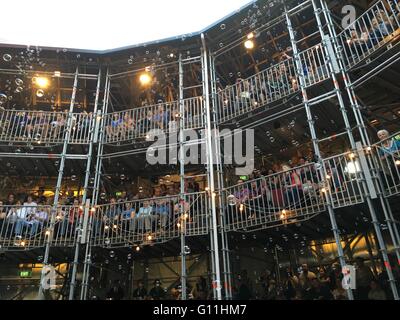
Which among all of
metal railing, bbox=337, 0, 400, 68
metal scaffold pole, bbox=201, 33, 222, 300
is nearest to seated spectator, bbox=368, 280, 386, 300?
metal scaffold pole, bbox=201, 33, 222, 300

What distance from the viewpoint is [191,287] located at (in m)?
13.1

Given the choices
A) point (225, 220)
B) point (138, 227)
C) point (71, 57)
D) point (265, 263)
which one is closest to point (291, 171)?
point (225, 220)

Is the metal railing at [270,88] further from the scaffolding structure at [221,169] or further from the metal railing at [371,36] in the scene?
the metal railing at [371,36]

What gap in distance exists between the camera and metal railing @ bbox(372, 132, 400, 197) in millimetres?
8641

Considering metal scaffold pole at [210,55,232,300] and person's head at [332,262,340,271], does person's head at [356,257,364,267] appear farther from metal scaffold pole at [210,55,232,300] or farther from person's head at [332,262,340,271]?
metal scaffold pole at [210,55,232,300]

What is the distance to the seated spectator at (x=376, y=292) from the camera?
9.08 m

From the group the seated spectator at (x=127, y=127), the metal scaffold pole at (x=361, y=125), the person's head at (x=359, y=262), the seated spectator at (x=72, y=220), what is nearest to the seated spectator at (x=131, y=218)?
the seated spectator at (x=72, y=220)

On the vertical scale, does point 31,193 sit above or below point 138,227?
above

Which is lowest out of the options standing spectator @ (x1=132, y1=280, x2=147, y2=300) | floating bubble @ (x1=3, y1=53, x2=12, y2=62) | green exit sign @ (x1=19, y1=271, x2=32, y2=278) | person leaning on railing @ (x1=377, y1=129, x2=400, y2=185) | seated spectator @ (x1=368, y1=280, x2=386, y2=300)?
seated spectator @ (x1=368, y1=280, x2=386, y2=300)

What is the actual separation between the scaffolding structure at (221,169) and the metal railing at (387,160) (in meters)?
0.04

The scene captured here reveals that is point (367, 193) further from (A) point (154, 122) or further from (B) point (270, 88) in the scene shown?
(A) point (154, 122)

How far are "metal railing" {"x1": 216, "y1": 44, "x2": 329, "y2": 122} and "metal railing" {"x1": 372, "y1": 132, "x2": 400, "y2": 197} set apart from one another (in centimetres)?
269
